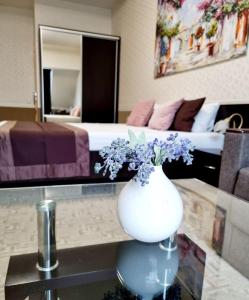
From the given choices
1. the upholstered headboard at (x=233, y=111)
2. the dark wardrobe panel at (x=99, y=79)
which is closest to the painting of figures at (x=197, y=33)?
the upholstered headboard at (x=233, y=111)

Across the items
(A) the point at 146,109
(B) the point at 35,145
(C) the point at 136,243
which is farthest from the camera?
(A) the point at 146,109

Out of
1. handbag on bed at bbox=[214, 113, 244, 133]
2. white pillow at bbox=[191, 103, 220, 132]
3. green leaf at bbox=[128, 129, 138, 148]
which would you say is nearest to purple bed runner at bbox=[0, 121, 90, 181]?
white pillow at bbox=[191, 103, 220, 132]

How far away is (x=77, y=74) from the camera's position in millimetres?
4207

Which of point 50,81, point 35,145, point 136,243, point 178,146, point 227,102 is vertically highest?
point 50,81

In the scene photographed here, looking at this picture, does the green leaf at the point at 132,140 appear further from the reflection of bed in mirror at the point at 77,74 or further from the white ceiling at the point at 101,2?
the white ceiling at the point at 101,2

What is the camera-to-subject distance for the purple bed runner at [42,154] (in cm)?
168

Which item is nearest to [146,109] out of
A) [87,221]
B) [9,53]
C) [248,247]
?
[87,221]

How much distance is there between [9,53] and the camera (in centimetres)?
463

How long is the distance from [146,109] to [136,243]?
2.34 m

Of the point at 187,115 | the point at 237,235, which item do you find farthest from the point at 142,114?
the point at 237,235

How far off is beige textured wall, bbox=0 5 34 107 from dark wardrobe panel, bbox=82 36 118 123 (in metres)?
1.30

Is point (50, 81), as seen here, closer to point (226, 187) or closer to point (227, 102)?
point (227, 102)

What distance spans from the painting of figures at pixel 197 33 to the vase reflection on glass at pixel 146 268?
190 centimetres

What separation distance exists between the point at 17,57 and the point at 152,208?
4.99m
